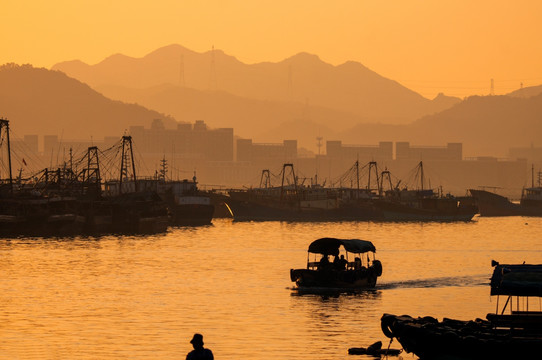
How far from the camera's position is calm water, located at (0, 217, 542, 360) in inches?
2554

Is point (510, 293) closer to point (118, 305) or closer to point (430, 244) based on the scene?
point (118, 305)

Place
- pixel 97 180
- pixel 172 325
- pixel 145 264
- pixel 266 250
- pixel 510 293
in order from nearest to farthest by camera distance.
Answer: pixel 510 293 < pixel 172 325 < pixel 145 264 < pixel 266 250 < pixel 97 180

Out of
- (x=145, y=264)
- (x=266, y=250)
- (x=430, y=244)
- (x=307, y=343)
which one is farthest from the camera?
(x=430, y=244)

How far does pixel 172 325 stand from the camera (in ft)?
237

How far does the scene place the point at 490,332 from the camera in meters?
56.4

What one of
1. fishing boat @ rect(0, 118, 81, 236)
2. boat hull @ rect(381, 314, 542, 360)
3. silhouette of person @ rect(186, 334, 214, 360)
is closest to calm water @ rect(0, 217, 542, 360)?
boat hull @ rect(381, 314, 542, 360)

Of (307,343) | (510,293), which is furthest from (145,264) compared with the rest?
(510,293)

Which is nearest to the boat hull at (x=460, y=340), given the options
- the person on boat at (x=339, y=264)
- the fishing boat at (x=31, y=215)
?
the person on boat at (x=339, y=264)

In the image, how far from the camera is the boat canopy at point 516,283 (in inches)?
2290

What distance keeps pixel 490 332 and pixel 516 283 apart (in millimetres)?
3399

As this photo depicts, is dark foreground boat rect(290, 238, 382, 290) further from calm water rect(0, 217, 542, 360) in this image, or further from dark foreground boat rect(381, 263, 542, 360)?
dark foreground boat rect(381, 263, 542, 360)

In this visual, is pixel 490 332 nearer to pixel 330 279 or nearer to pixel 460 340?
pixel 460 340

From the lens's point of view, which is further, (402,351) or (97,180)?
(97,180)

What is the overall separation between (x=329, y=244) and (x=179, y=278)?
57.5 ft
